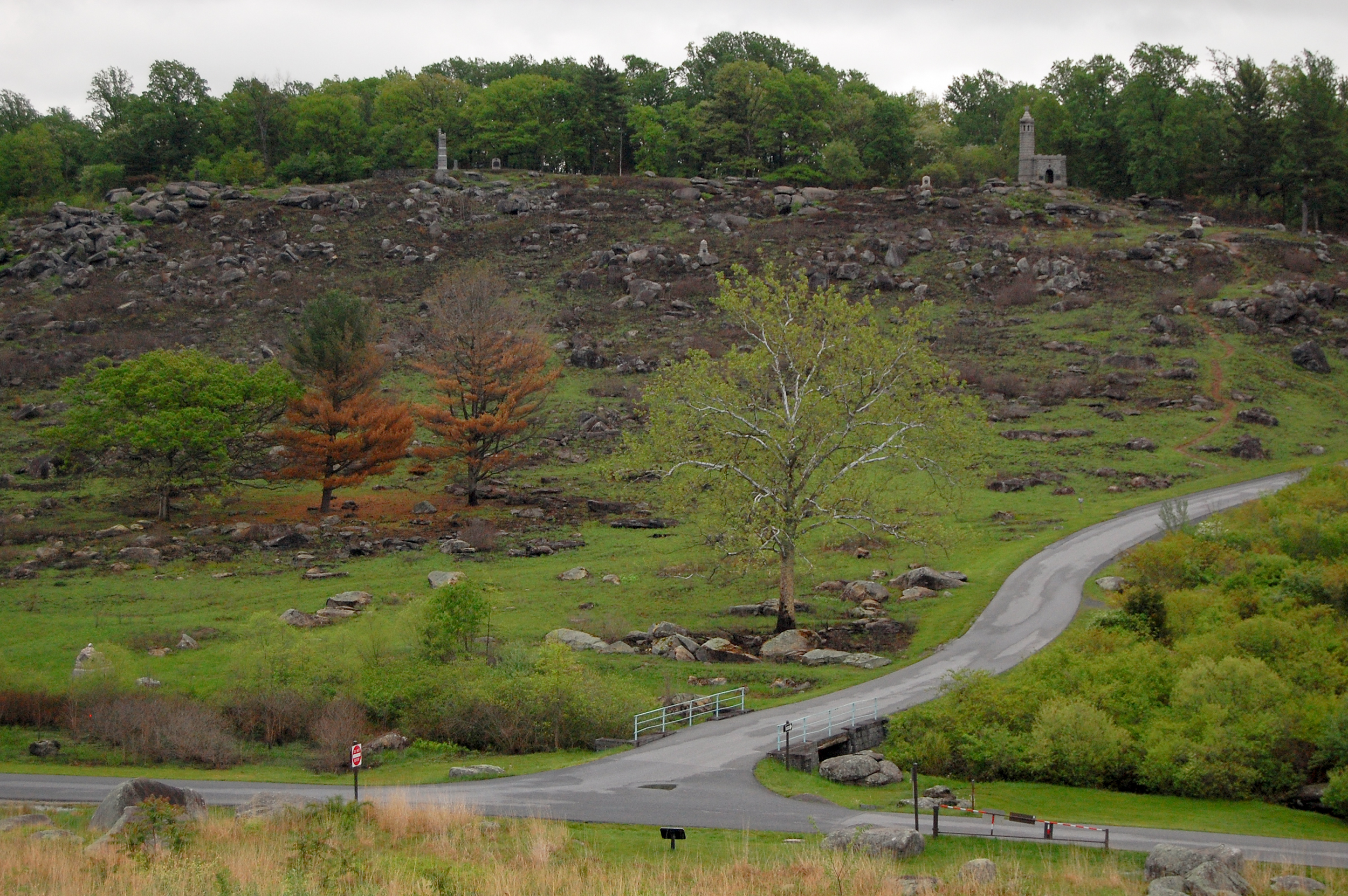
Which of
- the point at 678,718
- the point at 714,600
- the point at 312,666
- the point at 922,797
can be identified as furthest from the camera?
the point at 714,600

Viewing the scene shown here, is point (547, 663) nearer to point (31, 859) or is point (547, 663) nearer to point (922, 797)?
point (922, 797)

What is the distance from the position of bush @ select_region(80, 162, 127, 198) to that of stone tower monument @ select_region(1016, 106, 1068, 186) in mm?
101212

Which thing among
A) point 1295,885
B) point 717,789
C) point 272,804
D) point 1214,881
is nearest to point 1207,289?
point 717,789

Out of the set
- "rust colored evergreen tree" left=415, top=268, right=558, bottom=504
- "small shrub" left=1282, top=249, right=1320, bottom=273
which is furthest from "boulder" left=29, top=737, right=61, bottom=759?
"small shrub" left=1282, top=249, right=1320, bottom=273

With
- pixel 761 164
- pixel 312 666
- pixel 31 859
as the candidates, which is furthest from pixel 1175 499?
pixel 761 164

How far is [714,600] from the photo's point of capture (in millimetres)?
45406

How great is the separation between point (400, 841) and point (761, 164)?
116 m

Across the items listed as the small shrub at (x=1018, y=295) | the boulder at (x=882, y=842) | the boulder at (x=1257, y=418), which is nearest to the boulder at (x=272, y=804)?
the boulder at (x=882, y=842)

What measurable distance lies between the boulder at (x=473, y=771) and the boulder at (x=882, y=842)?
1006 centimetres

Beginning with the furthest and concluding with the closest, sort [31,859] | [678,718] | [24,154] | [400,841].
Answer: [24,154]
[678,718]
[400,841]
[31,859]

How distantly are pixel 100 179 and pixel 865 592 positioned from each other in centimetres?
11202

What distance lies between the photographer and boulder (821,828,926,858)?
18.6 m

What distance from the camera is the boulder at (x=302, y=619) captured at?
126 ft

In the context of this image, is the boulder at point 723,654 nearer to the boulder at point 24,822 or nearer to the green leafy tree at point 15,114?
the boulder at point 24,822
